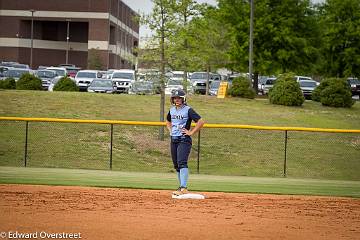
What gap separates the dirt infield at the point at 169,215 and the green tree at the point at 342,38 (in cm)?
4717

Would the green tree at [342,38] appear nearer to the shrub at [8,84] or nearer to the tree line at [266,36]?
the tree line at [266,36]

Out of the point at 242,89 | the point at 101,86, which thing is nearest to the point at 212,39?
the point at 242,89

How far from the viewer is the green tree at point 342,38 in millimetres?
61094

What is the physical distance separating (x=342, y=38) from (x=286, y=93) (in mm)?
23926

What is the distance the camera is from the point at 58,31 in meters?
98.1

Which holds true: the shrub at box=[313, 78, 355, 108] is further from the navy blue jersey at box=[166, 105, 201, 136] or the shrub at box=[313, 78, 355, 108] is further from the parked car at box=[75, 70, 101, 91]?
the navy blue jersey at box=[166, 105, 201, 136]

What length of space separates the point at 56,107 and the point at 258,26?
2403 cm

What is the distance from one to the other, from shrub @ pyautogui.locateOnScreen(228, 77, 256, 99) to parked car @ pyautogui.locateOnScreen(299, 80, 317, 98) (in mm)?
8610

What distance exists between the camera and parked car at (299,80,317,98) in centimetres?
5069

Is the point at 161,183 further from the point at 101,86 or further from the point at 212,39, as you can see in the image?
the point at 212,39

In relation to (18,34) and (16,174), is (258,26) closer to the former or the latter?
(16,174)

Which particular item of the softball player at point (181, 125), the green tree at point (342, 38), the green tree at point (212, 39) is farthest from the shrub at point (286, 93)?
the softball player at point (181, 125)

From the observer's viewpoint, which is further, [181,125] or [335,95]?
[335,95]

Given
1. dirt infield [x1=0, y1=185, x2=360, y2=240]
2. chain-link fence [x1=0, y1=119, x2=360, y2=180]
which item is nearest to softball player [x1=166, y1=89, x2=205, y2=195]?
dirt infield [x1=0, y1=185, x2=360, y2=240]
